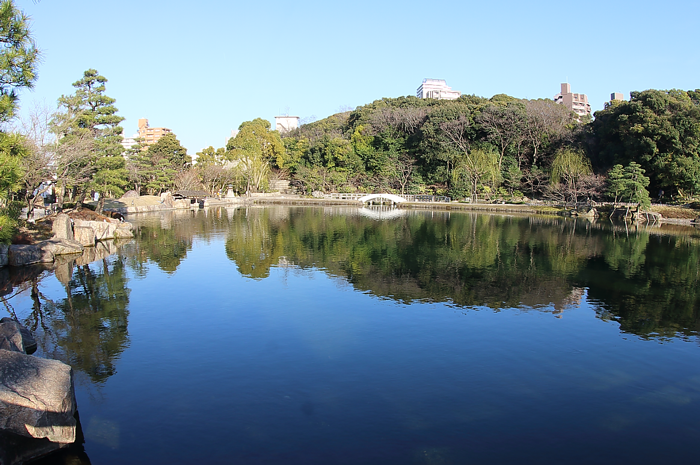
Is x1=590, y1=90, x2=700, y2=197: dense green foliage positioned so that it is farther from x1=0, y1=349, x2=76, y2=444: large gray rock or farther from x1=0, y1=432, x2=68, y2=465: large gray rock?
x1=0, y1=432, x2=68, y2=465: large gray rock

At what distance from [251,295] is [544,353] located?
697 cm

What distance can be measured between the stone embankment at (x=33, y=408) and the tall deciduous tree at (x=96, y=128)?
1835 centimetres

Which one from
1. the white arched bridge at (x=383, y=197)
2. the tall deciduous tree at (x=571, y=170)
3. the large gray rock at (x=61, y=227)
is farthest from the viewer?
the white arched bridge at (x=383, y=197)

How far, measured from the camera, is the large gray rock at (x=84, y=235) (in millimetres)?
18625

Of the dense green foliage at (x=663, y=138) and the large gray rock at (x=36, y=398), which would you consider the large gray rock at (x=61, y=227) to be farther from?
the dense green foliage at (x=663, y=138)

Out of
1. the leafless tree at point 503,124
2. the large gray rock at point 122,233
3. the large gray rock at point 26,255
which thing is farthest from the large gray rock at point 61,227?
the leafless tree at point 503,124

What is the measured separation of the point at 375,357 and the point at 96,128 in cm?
2318

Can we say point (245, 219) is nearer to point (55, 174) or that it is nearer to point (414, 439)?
point (55, 174)

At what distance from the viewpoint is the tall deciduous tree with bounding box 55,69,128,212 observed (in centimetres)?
2228

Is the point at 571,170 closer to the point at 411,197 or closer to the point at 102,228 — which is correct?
the point at 411,197

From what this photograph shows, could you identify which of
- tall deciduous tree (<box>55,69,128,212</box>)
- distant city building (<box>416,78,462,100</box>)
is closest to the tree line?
tall deciduous tree (<box>55,69,128,212</box>)

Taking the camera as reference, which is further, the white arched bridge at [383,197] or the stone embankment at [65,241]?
the white arched bridge at [383,197]

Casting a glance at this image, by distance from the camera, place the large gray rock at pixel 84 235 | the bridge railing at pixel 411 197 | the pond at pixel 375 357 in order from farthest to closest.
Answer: the bridge railing at pixel 411 197 < the large gray rock at pixel 84 235 < the pond at pixel 375 357

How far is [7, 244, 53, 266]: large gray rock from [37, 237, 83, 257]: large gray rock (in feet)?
0.74
